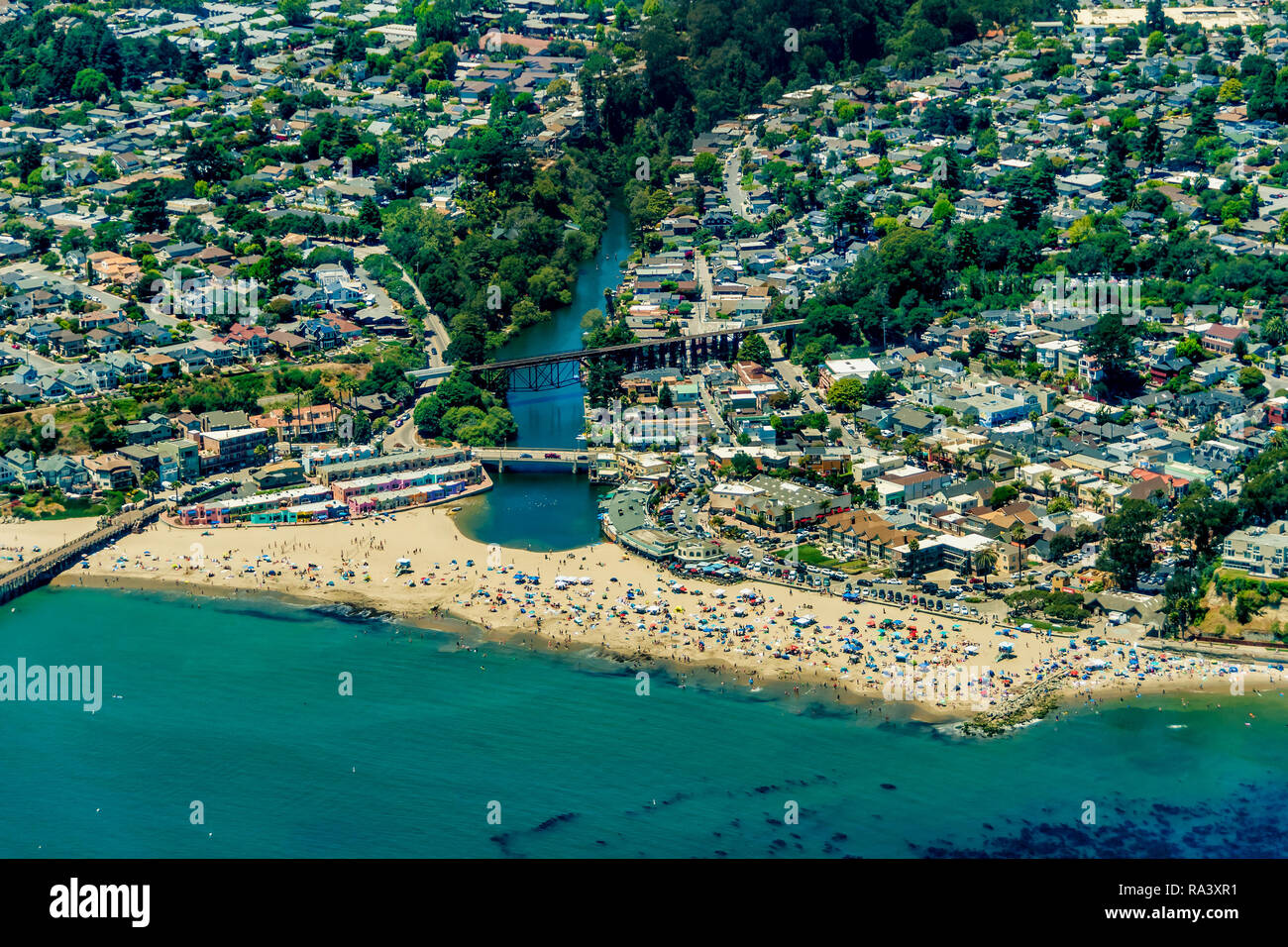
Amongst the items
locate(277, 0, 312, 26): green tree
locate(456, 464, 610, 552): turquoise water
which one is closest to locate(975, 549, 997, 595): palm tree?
locate(456, 464, 610, 552): turquoise water

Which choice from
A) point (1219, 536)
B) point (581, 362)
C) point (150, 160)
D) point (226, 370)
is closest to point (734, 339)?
point (581, 362)

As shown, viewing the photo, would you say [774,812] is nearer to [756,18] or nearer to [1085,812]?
[1085,812]

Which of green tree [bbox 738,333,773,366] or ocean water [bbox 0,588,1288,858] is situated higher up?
green tree [bbox 738,333,773,366]

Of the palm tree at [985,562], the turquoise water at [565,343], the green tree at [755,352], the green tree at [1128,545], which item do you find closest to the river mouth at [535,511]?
the turquoise water at [565,343]

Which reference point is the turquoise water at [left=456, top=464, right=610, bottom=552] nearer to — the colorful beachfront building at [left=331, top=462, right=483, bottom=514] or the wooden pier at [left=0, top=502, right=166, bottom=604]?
the colorful beachfront building at [left=331, top=462, right=483, bottom=514]

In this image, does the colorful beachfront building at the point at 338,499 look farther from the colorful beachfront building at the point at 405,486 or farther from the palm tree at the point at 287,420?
the palm tree at the point at 287,420
